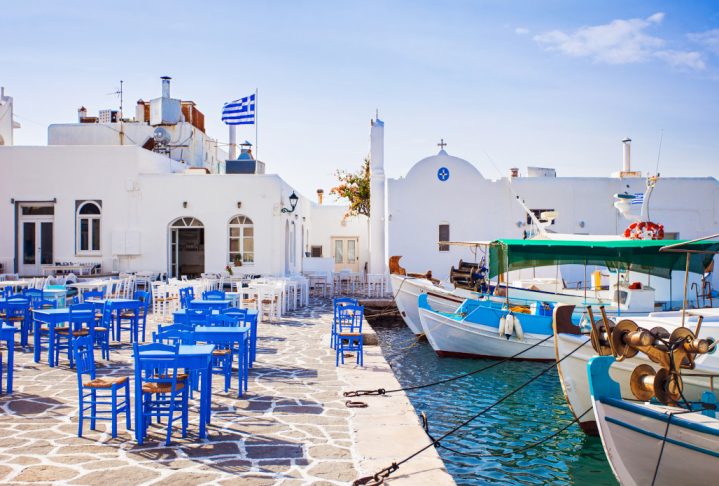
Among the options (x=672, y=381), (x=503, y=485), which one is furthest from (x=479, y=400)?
(x=672, y=381)

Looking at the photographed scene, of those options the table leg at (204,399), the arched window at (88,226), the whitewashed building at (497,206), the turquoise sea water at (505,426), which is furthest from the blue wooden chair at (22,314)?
the whitewashed building at (497,206)

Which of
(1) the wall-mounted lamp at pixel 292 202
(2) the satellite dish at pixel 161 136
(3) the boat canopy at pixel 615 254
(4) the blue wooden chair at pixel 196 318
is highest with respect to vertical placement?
(2) the satellite dish at pixel 161 136

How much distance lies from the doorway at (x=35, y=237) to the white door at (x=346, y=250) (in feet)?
51.5

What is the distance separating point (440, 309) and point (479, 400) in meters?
6.58

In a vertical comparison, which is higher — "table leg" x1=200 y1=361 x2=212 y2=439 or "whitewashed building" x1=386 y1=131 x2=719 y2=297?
"whitewashed building" x1=386 y1=131 x2=719 y2=297

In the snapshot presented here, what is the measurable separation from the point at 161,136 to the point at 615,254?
2129cm

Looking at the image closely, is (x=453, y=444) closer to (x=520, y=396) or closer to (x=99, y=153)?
(x=520, y=396)

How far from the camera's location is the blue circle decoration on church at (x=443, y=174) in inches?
992

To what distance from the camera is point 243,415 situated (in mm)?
7410

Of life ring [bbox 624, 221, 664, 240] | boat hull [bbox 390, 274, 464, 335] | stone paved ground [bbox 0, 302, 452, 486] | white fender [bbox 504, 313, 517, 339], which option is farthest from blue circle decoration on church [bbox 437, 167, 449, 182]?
stone paved ground [bbox 0, 302, 452, 486]

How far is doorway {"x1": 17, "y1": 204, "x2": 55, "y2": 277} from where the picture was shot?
21.5 meters

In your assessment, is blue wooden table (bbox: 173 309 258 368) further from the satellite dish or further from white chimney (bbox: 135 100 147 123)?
white chimney (bbox: 135 100 147 123)

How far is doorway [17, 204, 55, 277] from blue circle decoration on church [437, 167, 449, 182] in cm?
1429

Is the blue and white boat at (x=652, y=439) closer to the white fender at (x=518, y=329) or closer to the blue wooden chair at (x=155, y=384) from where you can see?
the blue wooden chair at (x=155, y=384)
